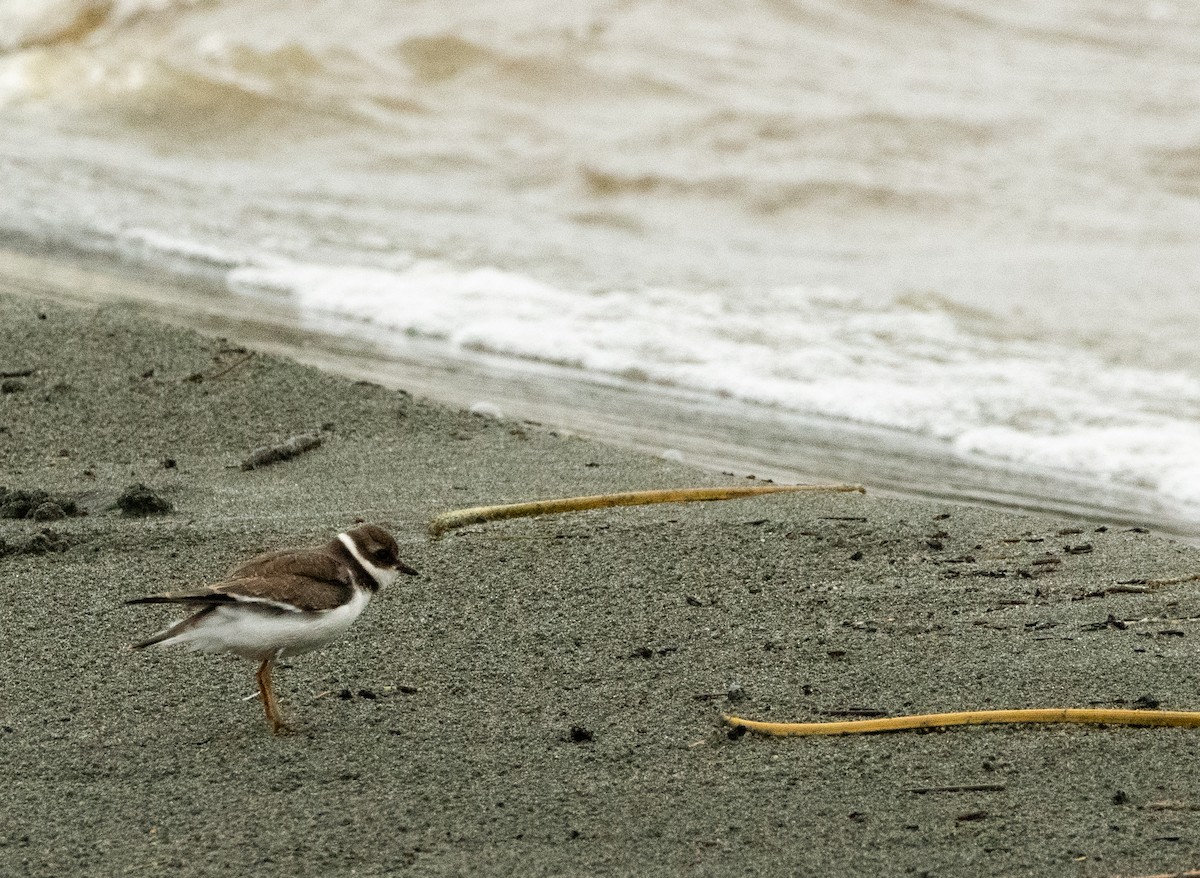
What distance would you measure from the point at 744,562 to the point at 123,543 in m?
2.23

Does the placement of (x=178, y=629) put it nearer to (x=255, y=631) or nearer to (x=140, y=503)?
(x=255, y=631)

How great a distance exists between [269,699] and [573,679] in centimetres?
92

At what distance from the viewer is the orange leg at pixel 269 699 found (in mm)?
4168

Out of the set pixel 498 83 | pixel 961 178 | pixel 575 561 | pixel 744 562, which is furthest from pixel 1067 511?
pixel 498 83

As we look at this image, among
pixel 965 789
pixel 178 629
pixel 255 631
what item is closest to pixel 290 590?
pixel 255 631

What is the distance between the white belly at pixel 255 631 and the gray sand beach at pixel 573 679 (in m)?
0.27

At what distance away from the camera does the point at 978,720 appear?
Result: 4.27 m

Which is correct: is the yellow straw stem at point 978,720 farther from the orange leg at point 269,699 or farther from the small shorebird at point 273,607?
the orange leg at point 269,699

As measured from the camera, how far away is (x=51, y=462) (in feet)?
21.5

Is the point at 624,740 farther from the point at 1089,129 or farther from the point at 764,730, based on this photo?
the point at 1089,129

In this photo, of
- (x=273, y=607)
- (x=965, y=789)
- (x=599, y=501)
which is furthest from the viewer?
(x=599, y=501)

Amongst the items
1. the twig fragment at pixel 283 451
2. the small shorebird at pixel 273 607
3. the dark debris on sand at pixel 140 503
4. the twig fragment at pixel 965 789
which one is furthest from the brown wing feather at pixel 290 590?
the twig fragment at pixel 283 451

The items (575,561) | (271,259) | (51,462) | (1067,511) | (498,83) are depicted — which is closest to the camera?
(575,561)

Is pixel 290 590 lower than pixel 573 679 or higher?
higher
